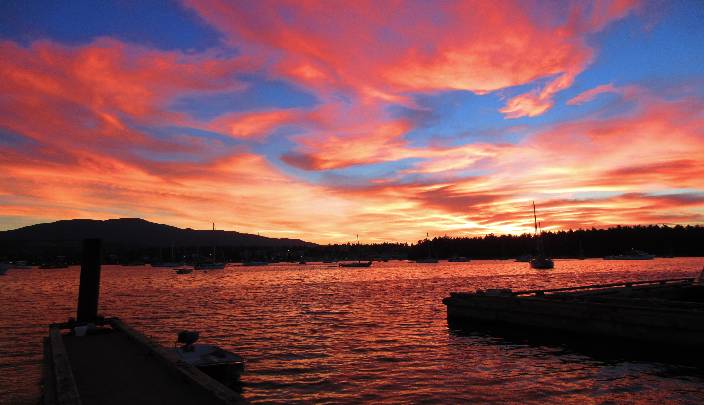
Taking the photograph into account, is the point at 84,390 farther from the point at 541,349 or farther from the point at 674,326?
the point at 674,326

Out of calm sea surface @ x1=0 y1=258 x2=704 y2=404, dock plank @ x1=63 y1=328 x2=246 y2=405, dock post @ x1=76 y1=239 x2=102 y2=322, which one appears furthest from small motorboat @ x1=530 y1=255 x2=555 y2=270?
dock plank @ x1=63 y1=328 x2=246 y2=405

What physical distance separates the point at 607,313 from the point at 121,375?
2174cm

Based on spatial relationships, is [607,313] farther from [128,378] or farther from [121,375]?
[121,375]

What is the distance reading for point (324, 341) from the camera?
87.1 feet

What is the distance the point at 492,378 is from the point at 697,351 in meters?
9.38

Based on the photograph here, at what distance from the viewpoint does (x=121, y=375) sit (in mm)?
13320

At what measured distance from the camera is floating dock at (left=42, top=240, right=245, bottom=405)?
1068cm

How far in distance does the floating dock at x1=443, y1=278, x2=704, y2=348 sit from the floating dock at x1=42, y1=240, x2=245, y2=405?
1874 centimetres

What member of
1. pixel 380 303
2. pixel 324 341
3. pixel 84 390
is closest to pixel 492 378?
pixel 324 341

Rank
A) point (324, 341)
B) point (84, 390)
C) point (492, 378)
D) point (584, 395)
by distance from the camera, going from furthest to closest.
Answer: point (324, 341) < point (492, 378) < point (584, 395) < point (84, 390)

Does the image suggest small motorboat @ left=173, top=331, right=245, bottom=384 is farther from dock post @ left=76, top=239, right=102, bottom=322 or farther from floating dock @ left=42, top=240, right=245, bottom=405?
dock post @ left=76, top=239, right=102, bottom=322

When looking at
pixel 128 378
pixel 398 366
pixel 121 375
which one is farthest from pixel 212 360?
pixel 398 366

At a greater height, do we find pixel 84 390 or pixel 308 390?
pixel 84 390

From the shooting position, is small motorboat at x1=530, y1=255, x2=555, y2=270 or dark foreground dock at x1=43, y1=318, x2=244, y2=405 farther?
small motorboat at x1=530, y1=255, x2=555, y2=270
